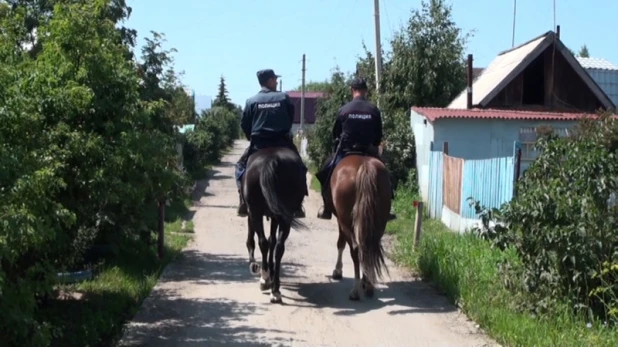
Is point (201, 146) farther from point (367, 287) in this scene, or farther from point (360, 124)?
point (367, 287)

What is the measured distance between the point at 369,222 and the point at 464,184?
6.97m

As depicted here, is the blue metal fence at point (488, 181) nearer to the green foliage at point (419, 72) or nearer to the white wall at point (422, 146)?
the white wall at point (422, 146)

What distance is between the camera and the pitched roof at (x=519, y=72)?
24000 millimetres

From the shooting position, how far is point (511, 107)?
24.6m

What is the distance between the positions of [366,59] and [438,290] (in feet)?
71.2

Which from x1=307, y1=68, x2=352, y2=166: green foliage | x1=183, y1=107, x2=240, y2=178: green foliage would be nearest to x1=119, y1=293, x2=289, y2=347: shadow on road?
x1=307, y1=68, x2=352, y2=166: green foliage

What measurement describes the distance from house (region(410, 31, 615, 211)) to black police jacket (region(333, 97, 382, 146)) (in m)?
8.65

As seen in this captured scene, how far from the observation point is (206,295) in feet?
32.3

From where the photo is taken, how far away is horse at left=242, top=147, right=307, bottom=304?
9.53 meters

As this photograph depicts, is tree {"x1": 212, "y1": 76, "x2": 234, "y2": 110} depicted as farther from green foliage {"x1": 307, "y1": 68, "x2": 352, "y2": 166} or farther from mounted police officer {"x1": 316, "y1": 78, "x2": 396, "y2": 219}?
mounted police officer {"x1": 316, "y1": 78, "x2": 396, "y2": 219}

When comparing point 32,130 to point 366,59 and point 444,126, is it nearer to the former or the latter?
point 444,126

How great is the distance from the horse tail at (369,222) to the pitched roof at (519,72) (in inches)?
595

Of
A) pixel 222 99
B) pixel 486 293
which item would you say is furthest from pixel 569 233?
pixel 222 99

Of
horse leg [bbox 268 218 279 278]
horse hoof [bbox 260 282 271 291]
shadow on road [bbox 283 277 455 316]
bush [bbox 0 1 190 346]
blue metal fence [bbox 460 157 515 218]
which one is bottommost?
shadow on road [bbox 283 277 455 316]
